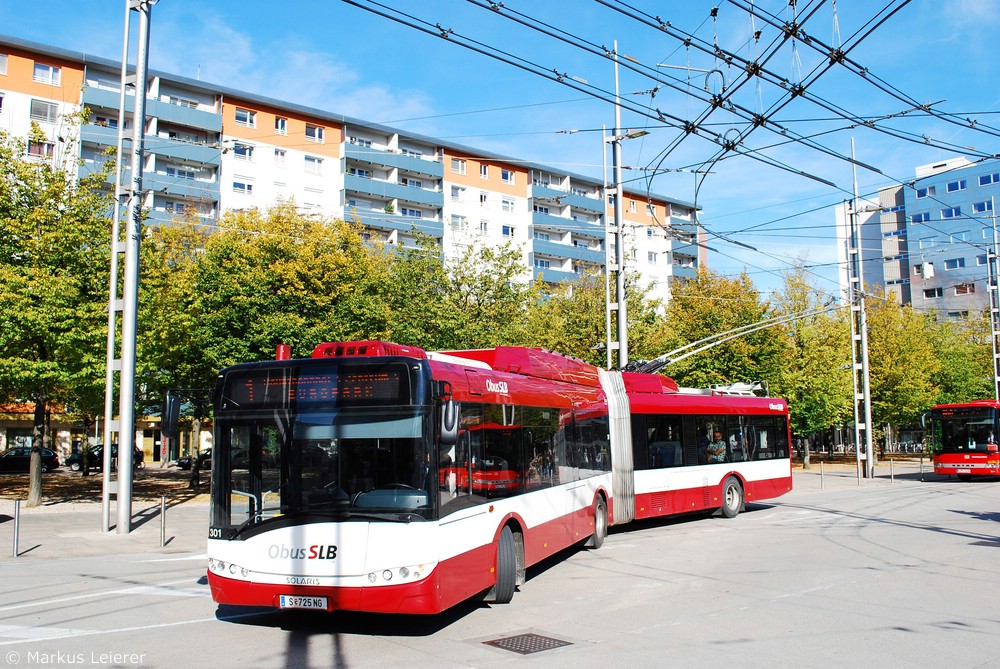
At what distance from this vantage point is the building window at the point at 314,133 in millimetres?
61156

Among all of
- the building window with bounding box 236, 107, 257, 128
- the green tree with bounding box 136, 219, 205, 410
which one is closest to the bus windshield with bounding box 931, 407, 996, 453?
the green tree with bounding box 136, 219, 205, 410

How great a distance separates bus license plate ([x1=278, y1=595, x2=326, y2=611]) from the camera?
25.7 ft

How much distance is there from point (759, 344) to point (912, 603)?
102 feet

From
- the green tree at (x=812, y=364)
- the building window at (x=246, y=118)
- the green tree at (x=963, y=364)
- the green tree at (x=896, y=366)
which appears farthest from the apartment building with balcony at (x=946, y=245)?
the building window at (x=246, y=118)

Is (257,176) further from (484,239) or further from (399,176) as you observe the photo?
(484,239)

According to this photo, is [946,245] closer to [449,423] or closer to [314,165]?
[314,165]

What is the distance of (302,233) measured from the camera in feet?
116

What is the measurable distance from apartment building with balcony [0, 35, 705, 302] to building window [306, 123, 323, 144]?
0.25 ft

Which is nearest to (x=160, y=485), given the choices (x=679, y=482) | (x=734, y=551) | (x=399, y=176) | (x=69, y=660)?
(x=679, y=482)

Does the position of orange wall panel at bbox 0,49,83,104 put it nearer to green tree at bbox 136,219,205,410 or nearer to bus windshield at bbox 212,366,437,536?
green tree at bbox 136,219,205,410

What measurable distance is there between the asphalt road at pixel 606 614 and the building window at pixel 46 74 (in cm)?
4363

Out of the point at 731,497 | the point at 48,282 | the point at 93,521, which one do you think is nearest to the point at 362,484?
the point at 731,497

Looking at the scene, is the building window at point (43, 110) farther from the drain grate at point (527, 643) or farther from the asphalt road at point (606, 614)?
the drain grate at point (527, 643)

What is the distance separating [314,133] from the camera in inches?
2422
